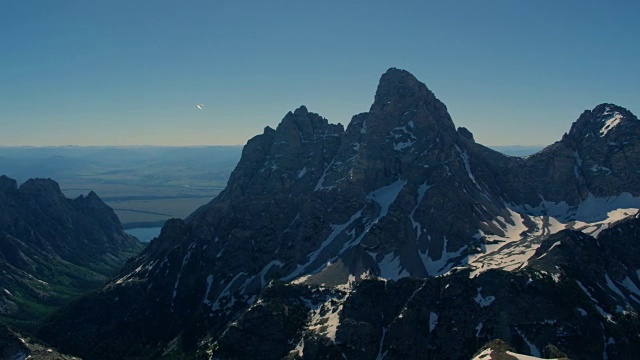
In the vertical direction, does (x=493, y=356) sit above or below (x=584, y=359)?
above

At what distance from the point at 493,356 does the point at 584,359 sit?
225 ft

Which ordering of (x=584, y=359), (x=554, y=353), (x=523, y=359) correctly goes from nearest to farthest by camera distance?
(x=523, y=359) → (x=554, y=353) → (x=584, y=359)

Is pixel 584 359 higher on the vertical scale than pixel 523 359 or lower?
lower

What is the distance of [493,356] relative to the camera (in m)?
155

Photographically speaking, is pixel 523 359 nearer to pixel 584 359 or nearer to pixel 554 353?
pixel 554 353

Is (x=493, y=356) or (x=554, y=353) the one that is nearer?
(x=493, y=356)

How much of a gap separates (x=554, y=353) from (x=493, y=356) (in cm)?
3252

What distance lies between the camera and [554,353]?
173 m

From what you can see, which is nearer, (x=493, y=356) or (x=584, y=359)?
(x=493, y=356)

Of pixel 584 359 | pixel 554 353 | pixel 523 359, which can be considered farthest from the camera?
pixel 584 359

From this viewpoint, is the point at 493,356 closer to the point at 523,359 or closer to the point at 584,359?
the point at 523,359

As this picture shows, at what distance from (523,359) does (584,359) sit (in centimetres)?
6796

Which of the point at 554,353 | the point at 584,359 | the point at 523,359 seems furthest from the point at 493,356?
the point at 584,359

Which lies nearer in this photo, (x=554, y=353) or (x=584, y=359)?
(x=554, y=353)
